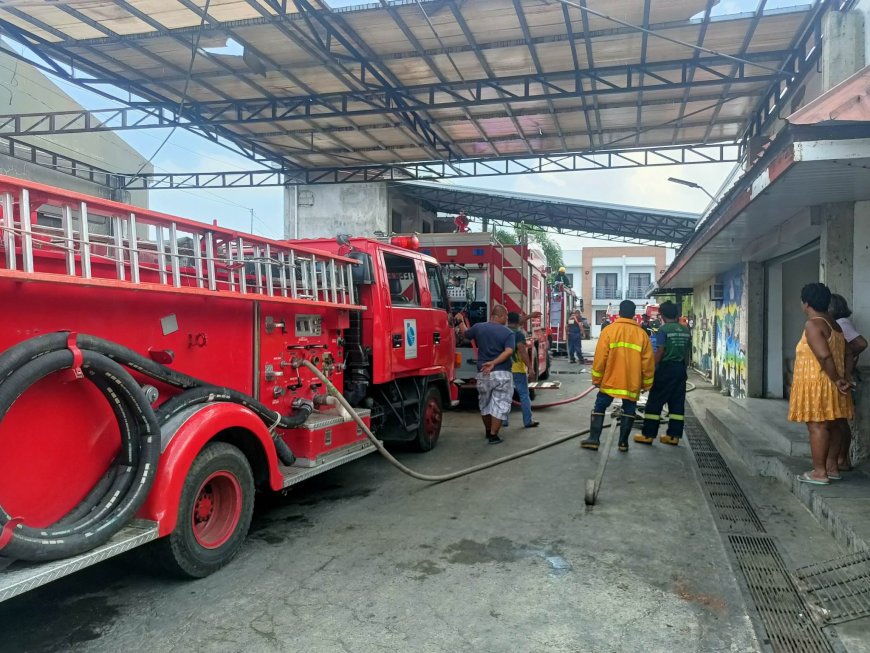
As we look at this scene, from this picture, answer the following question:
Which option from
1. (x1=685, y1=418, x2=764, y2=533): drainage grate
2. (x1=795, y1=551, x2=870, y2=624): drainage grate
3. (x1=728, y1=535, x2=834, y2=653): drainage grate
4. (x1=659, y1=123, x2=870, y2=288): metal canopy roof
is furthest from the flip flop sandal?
(x1=659, y1=123, x2=870, y2=288): metal canopy roof

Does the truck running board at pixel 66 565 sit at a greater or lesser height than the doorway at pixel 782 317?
lesser

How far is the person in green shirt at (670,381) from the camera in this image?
7199mm

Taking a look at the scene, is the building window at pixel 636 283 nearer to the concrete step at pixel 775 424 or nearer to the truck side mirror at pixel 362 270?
the concrete step at pixel 775 424

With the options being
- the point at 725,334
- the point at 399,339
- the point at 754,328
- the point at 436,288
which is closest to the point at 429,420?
the point at 399,339

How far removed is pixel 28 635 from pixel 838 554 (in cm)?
478

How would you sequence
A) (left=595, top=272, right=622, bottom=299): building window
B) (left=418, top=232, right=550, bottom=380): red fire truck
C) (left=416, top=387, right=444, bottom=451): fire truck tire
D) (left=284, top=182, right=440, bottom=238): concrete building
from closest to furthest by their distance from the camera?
(left=416, top=387, right=444, bottom=451): fire truck tire
(left=418, top=232, right=550, bottom=380): red fire truck
(left=284, top=182, right=440, bottom=238): concrete building
(left=595, top=272, right=622, bottom=299): building window

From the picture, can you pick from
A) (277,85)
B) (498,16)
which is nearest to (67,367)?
(498,16)

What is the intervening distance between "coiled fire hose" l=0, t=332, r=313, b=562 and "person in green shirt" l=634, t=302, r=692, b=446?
221 inches

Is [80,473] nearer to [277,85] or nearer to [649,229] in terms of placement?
[277,85]

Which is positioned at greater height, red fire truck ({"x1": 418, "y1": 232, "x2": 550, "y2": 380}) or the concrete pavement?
red fire truck ({"x1": 418, "y1": 232, "x2": 550, "y2": 380})

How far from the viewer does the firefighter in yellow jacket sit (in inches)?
256

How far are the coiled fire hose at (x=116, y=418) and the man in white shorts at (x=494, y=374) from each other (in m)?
4.57

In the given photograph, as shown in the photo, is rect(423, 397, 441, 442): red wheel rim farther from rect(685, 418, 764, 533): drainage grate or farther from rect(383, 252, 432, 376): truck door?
rect(685, 418, 764, 533): drainage grate

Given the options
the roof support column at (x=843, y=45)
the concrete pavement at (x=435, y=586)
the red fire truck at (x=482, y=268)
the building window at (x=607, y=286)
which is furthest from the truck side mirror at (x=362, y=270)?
the building window at (x=607, y=286)
